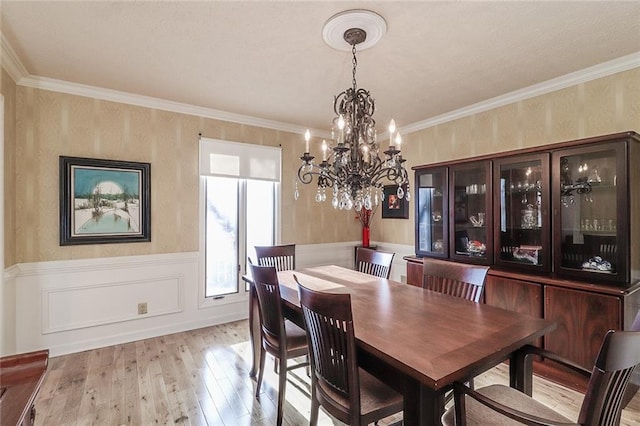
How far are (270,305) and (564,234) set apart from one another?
7.98 ft

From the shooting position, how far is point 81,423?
1988 mm

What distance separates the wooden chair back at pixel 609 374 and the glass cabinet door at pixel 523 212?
1708mm

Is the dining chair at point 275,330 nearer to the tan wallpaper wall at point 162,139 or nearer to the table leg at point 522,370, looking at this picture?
the table leg at point 522,370

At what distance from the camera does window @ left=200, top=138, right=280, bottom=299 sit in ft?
12.2

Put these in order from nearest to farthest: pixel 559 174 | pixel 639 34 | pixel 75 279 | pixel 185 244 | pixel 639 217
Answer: pixel 639 34
pixel 639 217
pixel 559 174
pixel 75 279
pixel 185 244

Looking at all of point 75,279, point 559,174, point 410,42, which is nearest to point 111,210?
point 75,279

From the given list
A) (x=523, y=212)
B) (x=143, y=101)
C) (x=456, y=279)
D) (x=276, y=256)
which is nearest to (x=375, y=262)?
(x=456, y=279)

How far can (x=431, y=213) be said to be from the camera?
11.8 ft

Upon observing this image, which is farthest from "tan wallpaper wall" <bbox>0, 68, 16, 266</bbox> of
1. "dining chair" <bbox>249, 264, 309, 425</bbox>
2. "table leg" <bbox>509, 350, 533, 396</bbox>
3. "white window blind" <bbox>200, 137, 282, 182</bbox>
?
"table leg" <bbox>509, 350, 533, 396</bbox>

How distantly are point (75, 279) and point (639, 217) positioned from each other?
4948mm

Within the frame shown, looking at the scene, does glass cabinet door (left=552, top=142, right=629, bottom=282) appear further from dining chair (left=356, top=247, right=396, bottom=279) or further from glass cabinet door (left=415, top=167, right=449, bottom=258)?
dining chair (left=356, top=247, right=396, bottom=279)

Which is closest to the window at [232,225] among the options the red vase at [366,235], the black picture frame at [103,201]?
the black picture frame at [103,201]

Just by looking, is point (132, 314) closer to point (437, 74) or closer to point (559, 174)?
point (437, 74)

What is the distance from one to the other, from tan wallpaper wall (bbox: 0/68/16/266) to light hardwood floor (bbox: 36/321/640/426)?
1144 mm
